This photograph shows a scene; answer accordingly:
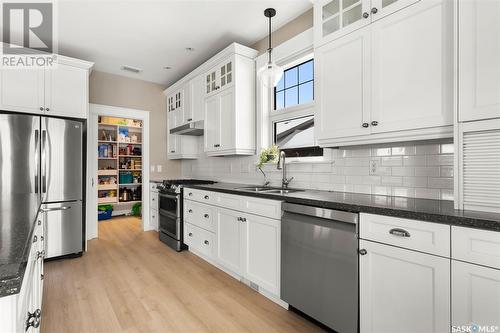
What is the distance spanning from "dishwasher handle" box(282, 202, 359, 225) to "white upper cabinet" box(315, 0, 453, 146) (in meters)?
0.62

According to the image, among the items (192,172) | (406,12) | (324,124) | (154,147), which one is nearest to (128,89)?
(154,147)

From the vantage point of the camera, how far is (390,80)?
1.72m

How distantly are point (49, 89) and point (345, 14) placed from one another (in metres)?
3.54

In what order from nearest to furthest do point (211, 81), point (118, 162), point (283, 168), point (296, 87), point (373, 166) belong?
1. point (373, 166)
2. point (283, 168)
3. point (296, 87)
4. point (211, 81)
5. point (118, 162)

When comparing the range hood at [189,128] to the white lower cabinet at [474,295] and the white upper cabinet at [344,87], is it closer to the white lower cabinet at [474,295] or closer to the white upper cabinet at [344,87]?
the white upper cabinet at [344,87]

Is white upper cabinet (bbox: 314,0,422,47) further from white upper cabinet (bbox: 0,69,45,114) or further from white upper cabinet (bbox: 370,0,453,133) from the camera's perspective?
white upper cabinet (bbox: 0,69,45,114)

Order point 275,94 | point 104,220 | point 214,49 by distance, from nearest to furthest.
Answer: point 275,94 < point 214,49 < point 104,220

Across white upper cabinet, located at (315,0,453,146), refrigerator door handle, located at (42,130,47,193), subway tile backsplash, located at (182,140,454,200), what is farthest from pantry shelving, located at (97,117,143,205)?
white upper cabinet, located at (315,0,453,146)

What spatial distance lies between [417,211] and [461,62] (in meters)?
0.83

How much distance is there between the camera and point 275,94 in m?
3.13

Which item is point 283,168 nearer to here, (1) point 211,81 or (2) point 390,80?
(2) point 390,80

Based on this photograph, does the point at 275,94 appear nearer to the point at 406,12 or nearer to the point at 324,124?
the point at 324,124

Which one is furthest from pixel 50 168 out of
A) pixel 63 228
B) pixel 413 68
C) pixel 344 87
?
pixel 413 68

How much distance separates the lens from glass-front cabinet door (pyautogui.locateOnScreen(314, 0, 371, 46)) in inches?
73.9
